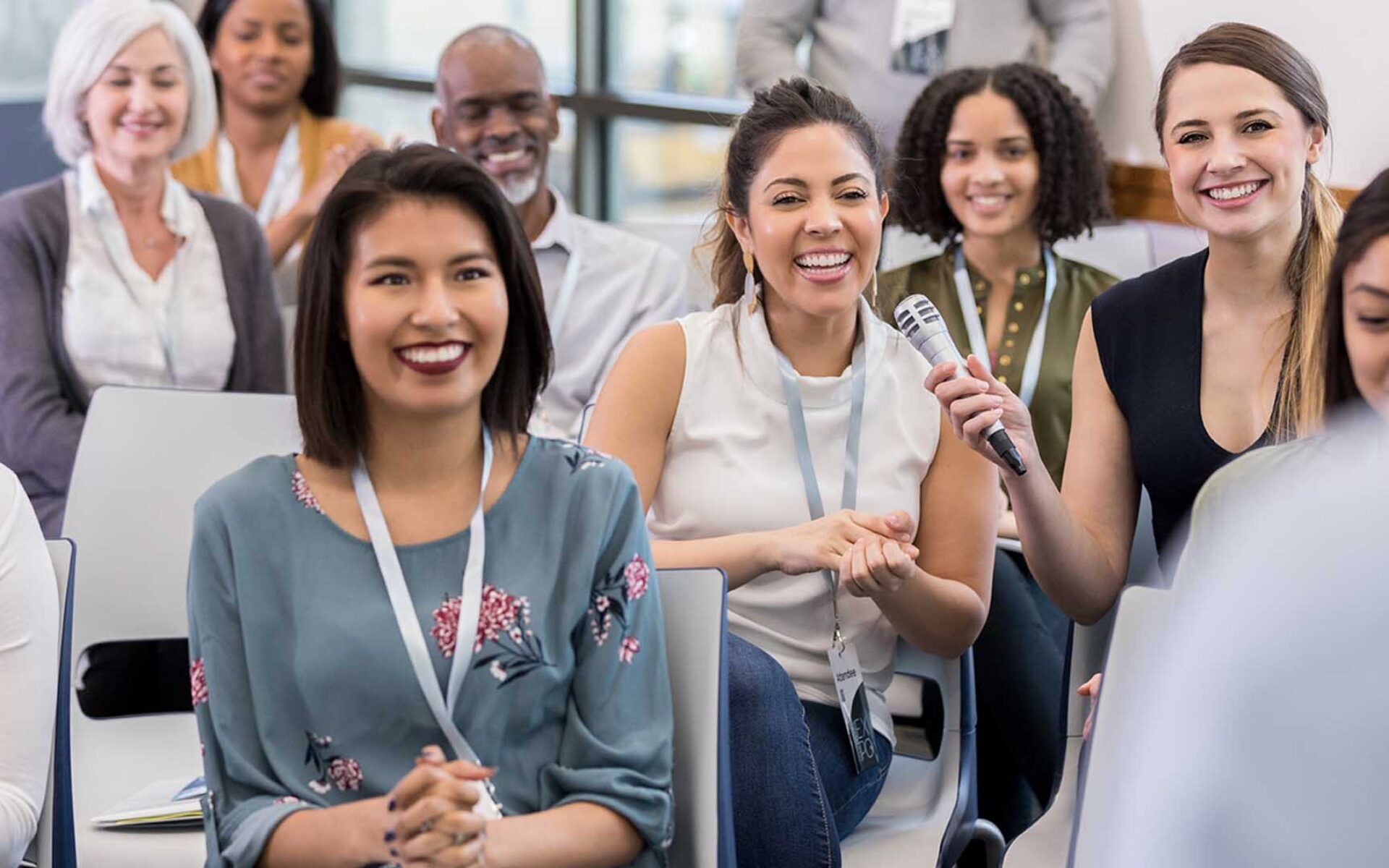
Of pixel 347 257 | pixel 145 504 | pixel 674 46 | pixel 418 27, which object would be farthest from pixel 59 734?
pixel 418 27

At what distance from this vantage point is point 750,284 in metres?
2.26

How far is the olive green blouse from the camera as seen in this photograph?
2789mm

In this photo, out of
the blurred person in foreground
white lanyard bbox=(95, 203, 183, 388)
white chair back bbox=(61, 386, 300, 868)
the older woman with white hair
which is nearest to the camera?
the blurred person in foreground

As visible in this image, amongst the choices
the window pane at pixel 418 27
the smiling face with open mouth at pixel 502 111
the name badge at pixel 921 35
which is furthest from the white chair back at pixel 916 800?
the window pane at pixel 418 27

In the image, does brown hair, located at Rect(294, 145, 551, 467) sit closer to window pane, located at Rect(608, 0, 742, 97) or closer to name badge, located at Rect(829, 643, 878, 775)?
name badge, located at Rect(829, 643, 878, 775)

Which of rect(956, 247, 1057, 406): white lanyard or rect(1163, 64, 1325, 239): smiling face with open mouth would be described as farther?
rect(956, 247, 1057, 406): white lanyard

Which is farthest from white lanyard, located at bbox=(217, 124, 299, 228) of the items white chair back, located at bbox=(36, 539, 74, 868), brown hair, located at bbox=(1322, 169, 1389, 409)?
brown hair, located at bbox=(1322, 169, 1389, 409)

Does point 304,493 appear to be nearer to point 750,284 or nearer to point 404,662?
point 404,662

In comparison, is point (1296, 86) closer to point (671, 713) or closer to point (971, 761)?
point (971, 761)

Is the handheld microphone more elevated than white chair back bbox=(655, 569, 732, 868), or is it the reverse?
the handheld microphone

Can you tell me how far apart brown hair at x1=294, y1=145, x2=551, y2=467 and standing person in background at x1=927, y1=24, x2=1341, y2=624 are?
75 centimetres

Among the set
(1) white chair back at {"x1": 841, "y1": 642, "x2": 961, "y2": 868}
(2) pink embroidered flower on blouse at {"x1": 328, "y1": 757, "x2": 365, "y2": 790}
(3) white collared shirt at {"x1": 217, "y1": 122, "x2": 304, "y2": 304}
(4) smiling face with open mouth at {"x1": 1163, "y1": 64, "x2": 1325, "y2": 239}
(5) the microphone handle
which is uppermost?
(4) smiling face with open mouth at {"x1": 1163, "y1": 64, "x2": 1325, "y2": 239}

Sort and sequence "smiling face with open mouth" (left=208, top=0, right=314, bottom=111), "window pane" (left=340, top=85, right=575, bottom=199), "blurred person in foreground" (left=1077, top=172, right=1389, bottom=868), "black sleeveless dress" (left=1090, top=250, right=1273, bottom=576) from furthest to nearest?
"window pane" (left=340, top=85, right=575, bottom=199)
"smiling face with open mouth" (left=208, top=0, right=314, bottom=111)
"black sleeveless dress" (left=1090, top=250, right=1273, bottom=576)
"blurred person in foreground" (left=1077, top=172, right=1389, bottom=868)

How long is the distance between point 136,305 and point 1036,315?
1.73m
